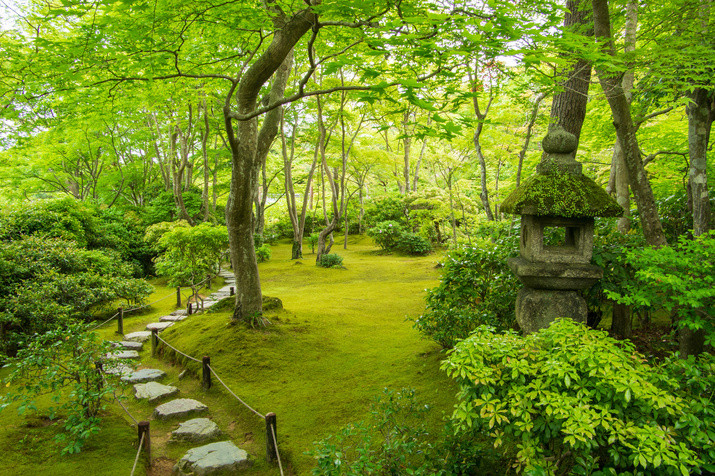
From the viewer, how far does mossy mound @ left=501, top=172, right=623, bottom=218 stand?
358cm

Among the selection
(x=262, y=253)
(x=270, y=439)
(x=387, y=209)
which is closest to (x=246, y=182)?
(x=270, y=439)

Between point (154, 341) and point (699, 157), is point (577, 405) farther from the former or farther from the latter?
point (154, 341)

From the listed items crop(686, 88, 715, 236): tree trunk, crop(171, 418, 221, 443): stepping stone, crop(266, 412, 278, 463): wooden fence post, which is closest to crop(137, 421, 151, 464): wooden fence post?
crop(171, 418, 221, 443): stepping stone

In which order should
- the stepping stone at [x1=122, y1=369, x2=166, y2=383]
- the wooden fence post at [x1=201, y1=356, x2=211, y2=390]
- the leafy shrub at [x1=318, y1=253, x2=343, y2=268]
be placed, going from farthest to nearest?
the leafy shrub at [x1=318, y1=253, x2=343, y2=268], the stepping stone at [x1=122, y1=369, x2=166, y2=383], the wooden fence post at [x1=201, y1=356, x2=211, y2=390]

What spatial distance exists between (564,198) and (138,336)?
753 centimetres

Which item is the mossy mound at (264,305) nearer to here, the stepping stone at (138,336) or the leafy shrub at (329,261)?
the stepping stone at (138,336)

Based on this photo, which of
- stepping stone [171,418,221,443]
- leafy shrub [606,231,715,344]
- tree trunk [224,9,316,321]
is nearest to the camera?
leafy shrub [606,231,715,344]

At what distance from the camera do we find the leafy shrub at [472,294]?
4719mm

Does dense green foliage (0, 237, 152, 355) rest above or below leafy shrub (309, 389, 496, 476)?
above

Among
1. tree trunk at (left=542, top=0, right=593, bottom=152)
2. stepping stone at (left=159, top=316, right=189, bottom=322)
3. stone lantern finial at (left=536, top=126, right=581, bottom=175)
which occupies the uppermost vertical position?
tree trunk at (left=542, top=0, right=593, bottom=152)

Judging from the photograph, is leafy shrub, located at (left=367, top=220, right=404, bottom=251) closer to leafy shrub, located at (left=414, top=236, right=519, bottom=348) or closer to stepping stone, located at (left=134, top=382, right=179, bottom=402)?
leafy shrub, located at (left=414, top=236, right=519, bottom=348)

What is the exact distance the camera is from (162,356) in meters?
6.38

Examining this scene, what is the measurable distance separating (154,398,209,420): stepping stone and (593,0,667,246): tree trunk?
547 cm

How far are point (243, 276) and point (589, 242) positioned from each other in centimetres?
477
